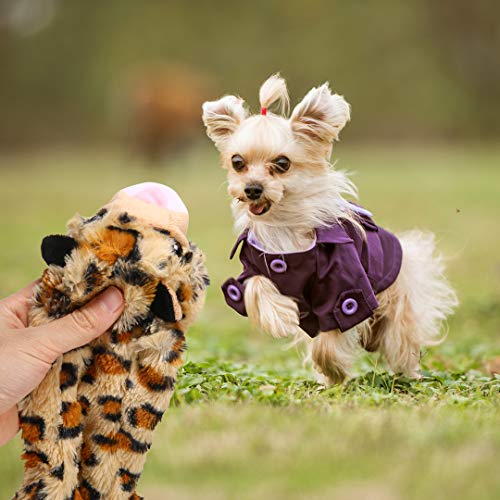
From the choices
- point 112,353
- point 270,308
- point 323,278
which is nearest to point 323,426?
point 270,308

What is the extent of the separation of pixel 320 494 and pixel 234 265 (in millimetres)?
5249

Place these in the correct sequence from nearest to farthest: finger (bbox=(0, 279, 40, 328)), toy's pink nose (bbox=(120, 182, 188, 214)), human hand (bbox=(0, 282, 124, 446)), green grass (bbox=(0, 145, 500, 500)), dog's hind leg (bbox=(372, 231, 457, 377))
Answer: green grass (bbox=(0, 145, 500, 500))
human hand (bbox=(0, 282, 124, 446))
toy's pink nose (bbox=(120, 182, 188, 214))
finger (bbox=(0, 279, 40, 328))
dog's hind leg (bbox=(372, 231, 457, 377))

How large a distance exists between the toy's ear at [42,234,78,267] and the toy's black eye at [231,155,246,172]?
2.49 ft

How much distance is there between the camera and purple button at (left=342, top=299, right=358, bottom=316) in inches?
110

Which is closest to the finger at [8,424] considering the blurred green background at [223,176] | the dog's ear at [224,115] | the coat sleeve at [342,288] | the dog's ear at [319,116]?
the blurred green background at [223,176]

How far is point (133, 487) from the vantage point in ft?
7.55

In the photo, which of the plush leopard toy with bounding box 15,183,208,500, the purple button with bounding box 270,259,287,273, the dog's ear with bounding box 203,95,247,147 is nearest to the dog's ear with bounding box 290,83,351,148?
the dog's ear with bounding box 203,95,247,147

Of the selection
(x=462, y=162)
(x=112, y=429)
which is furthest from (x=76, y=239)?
(x=462, y=162)

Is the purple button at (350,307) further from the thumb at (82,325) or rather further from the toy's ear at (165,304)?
the thumb at (82,325)

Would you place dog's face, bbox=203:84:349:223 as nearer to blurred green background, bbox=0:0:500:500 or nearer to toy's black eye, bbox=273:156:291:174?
toy's black eye, bbox=273:156:291:174

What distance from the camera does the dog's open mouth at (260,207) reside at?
277cm

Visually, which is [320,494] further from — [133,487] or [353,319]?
[353,319]

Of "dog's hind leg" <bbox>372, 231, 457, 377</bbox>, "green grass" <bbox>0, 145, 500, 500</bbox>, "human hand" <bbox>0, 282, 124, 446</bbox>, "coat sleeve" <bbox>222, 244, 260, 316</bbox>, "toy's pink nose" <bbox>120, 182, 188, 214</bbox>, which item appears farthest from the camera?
"dog's hind leg" <bbox>372, 231, 457, 377</bbox>

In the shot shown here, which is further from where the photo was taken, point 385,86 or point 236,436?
point 385,86
